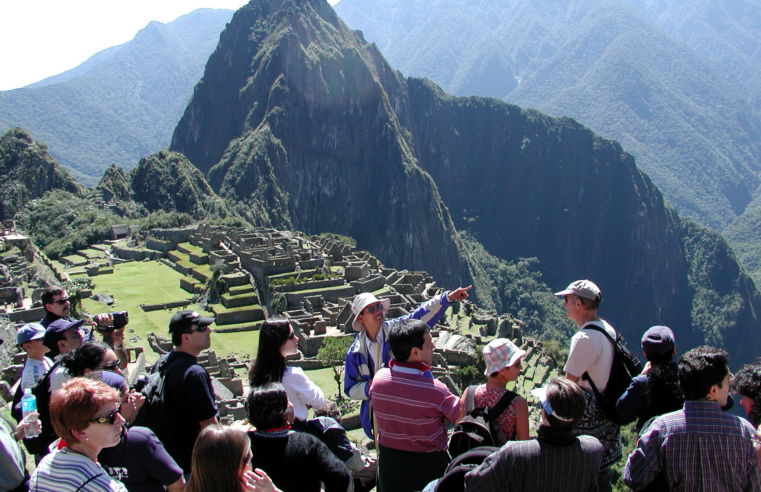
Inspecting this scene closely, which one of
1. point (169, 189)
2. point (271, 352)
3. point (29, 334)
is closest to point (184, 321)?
point (271, 352)

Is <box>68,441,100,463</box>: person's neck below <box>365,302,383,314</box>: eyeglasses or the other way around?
below

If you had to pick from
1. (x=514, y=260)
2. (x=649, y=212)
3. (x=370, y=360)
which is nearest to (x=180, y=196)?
(x=370, y=360)

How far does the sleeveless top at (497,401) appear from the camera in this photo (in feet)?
19.2

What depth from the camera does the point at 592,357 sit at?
640cm

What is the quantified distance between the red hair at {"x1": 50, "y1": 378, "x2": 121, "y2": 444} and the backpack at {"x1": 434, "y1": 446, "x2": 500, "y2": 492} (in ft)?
8.74

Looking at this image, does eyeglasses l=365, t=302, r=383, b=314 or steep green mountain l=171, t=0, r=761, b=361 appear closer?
eyeglasses l=365, t=302, r=383, b=314

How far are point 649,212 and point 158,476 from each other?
20823 centimetres

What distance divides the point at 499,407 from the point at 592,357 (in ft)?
4.01

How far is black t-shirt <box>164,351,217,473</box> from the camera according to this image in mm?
6008

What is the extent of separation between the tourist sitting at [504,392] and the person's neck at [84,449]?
3.24 m

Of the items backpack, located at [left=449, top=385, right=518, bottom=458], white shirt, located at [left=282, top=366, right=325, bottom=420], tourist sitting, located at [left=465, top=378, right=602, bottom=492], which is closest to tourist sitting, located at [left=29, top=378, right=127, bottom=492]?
white shirt, located at [left=282, top=366, right=325, bottom=420]

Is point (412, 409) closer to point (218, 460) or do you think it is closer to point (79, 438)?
point (218, 460)

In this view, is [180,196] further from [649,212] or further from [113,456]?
[649,212]

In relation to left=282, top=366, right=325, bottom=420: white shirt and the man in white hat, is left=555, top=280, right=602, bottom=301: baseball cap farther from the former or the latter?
left=282, top=366, right=325, bottom=420: white shirt
